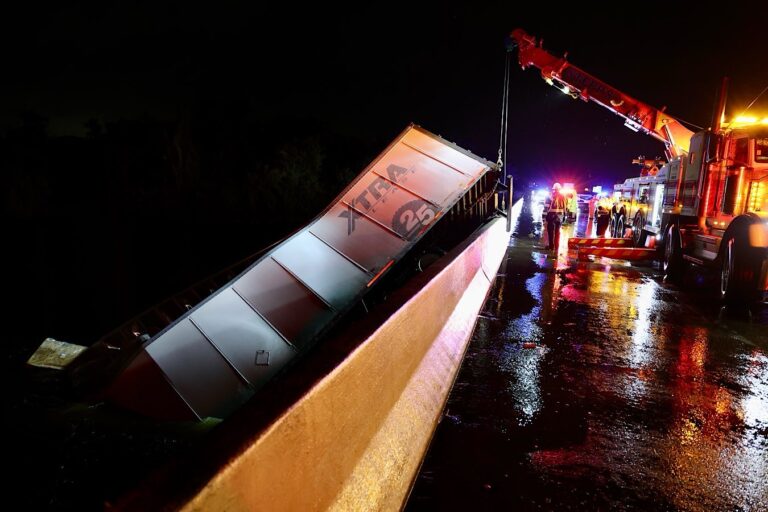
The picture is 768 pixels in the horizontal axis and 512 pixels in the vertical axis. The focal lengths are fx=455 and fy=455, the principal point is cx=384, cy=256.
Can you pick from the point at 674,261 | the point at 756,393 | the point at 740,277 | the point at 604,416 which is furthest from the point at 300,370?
the point at 674,261

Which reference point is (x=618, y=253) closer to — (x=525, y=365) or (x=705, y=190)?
(x=705, y=190)

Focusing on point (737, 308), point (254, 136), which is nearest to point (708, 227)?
point (737, 308)

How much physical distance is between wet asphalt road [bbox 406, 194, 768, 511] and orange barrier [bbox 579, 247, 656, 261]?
17.4ft

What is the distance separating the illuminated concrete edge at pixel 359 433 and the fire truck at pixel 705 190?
245 inches

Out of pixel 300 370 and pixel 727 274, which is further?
pixel 727 274

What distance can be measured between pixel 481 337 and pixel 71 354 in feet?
15.2

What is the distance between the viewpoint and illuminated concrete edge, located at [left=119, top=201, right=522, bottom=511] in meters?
1.37

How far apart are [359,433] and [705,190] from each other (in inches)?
409

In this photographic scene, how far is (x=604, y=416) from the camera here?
11.1 ft

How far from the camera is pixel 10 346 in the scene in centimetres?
571

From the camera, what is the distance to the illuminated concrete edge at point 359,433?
1.37m

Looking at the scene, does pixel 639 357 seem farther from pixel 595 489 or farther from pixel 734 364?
pixel 595 489

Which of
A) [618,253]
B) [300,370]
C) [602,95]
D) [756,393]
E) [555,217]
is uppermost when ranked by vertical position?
[602,95]

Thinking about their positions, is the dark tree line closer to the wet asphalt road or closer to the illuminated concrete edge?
the illuminated concrete edge
